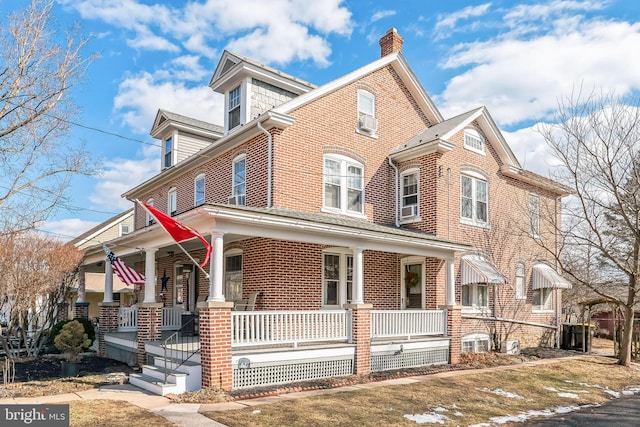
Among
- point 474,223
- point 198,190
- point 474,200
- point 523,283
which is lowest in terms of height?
point 523,283

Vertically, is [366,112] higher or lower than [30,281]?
higher

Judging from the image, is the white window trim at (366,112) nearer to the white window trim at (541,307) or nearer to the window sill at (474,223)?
the window sill at (474,223)

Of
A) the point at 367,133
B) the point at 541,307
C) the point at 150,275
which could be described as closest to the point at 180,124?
the point at 367,133

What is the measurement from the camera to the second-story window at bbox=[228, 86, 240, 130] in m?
17.3

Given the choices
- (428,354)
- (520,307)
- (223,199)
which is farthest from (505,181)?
(223,199)

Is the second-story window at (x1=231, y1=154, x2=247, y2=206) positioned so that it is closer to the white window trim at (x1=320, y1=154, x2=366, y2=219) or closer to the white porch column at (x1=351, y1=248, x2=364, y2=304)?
the white window trim at (x1=320, y1=154, x2=366, y2=219)

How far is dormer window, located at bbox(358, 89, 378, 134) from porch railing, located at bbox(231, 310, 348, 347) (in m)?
6.81

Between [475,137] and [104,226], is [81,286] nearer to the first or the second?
[104,226]

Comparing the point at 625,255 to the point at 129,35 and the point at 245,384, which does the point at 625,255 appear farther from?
the point at 129,35

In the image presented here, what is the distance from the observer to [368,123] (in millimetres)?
16875

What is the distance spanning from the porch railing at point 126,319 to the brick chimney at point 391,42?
13.3m

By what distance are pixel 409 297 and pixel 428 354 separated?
261 centimetres

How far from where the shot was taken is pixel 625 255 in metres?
19.2

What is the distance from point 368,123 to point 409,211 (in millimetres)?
3382
